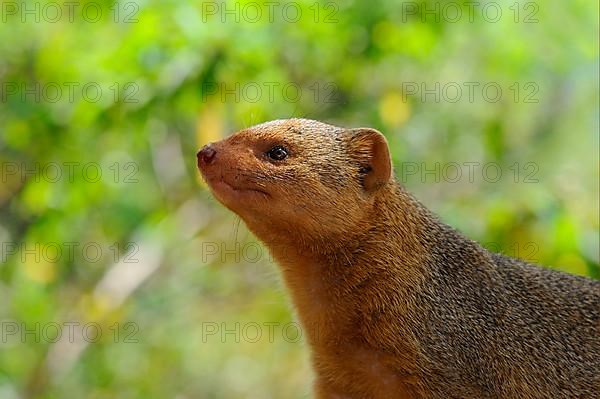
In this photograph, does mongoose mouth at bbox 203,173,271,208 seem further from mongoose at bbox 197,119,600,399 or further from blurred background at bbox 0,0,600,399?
blurred background at bbox 0,0,600,399

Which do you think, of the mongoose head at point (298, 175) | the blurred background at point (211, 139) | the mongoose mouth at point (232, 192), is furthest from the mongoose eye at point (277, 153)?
the blurred background at point (211, 139)

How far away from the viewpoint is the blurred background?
13.3ft

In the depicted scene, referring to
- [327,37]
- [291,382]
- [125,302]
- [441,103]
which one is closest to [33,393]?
[125,302]

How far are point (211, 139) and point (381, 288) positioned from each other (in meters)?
1.84

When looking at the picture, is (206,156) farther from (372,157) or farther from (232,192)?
(372,157)

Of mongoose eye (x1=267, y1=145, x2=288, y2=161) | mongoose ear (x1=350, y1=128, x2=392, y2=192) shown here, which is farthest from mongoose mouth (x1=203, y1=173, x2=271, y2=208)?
mongoose ear (x1=350, y1=128, x2=392, y2=192)

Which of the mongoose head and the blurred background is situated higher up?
the mongoose head

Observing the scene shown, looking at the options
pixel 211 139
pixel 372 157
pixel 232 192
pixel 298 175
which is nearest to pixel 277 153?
pixel 298 175

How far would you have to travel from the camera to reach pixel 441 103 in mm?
5984

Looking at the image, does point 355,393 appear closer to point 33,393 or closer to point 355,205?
point 355,205

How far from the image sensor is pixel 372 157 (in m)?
2.90

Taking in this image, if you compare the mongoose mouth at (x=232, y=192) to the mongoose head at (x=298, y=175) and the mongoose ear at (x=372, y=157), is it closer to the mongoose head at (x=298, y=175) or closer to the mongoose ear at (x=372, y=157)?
the mongoose head at (x=298, y=175)

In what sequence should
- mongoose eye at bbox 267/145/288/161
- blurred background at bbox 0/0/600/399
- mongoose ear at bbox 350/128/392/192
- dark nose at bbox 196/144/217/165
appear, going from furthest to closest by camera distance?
blurred background at bbox 0/0/600/399
mongoose ear at bbox 350/128/392/192
mongoose eye at bbox 267/145/288/161
dark nose at bbox 196/144/217/165

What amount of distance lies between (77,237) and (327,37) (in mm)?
2480
